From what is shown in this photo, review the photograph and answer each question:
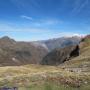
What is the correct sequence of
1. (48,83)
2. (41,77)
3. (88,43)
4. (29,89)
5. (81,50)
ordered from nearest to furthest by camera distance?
(29,89)
(48,83)
(41,77)
(81,50)
(88,43)

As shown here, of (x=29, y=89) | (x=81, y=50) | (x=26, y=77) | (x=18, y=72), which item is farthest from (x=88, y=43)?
(x=29, y=89)

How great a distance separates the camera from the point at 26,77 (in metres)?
63.5

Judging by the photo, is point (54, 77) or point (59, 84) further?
point (54, 77)

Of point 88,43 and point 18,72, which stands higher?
point 88,43

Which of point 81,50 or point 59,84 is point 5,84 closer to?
point 59,84

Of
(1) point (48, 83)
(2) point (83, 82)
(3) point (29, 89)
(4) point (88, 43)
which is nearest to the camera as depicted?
(3) point (29, 89)

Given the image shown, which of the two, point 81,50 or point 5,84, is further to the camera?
point 81,50

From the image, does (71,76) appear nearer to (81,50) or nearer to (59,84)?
(59,84)

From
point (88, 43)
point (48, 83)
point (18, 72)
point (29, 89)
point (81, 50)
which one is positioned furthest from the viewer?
point (88, 43)

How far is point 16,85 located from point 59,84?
360 inches

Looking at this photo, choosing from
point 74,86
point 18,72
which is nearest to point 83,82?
point 74,86

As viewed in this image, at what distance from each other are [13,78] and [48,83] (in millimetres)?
9527

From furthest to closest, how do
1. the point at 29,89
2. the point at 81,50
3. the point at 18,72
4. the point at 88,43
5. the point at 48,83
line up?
the point at 88,43 < the point at 81,50 < the point at 18,72 < the point at 48,83 < the point at 29,89

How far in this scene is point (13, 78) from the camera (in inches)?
2514
